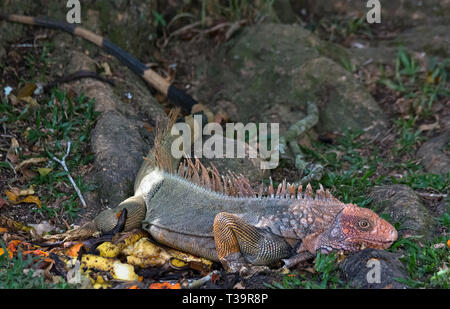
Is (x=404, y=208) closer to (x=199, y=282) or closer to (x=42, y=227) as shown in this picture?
(x=199, y=282)

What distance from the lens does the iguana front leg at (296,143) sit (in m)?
6.23

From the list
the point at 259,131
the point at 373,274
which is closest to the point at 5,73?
the point at 259,131

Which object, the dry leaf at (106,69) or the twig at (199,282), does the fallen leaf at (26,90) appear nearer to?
the dry leaf at (106,69)

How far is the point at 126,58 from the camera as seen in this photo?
763 centimetres

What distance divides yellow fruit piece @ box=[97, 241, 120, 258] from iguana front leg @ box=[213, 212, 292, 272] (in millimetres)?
924

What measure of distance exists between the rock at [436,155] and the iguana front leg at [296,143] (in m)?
1.40

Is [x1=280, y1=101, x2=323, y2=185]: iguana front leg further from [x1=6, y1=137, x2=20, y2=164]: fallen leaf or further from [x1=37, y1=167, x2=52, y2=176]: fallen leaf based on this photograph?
[x1=6, y1=137, x2=20, y2=164]: fallen leaf

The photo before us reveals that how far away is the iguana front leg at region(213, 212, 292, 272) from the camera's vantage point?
4.69 meters

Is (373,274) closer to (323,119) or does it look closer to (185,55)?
(323,119)

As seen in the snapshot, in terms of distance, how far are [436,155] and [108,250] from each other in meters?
4.18

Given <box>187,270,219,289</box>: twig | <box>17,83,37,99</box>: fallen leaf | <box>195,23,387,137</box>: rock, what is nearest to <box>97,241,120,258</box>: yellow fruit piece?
<box>187,270,219,289</box>: twig

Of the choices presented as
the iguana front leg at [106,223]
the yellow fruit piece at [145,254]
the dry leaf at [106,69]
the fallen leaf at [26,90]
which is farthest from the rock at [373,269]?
the fallen leaf at [26,90]

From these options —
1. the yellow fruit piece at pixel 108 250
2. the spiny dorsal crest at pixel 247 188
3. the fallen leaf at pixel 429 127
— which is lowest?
the yellow fruit piece at pixel 108 250

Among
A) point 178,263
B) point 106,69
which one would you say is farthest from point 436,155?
point 106,69
